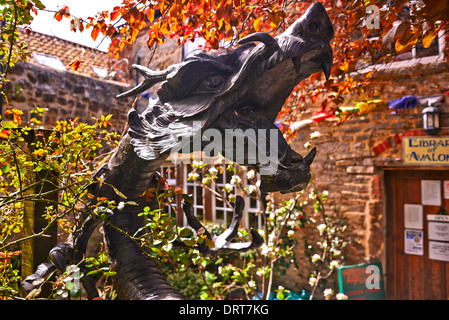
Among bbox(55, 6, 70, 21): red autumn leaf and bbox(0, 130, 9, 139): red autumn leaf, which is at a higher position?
bbox(55, 6, 70, 21): red autumn leaf

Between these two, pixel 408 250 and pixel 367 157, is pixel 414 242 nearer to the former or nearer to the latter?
pixel 408 250

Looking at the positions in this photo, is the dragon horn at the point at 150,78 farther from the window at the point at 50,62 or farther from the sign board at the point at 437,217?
the window at the point at 50,62

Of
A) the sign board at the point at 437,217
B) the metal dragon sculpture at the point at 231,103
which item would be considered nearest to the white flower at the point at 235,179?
the metal dragon sculpture at the point at 231,103

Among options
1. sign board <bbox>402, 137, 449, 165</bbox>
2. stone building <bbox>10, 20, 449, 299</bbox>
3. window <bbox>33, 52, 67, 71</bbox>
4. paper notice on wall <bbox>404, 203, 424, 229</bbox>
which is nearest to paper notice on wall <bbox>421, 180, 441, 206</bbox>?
stone building <bbox>10, 20, 449, 299</bbox>

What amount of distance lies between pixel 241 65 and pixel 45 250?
1.07 m

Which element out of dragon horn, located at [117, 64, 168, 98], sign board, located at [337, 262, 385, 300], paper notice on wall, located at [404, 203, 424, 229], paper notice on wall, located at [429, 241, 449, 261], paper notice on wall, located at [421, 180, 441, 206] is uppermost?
dragon horn, located at [117, 64, 168, 98]

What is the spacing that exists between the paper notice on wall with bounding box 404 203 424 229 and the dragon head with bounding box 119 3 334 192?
13.1 ft

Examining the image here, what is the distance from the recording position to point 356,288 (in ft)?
11.5

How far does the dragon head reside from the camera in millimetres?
770

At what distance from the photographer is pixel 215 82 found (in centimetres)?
83

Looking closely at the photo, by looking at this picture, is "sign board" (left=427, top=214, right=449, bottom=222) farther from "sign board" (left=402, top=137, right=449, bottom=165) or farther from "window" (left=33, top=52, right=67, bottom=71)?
"window" (left=33, top=52, right=67, bottom=71)

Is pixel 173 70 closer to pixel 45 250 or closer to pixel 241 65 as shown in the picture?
pixel 241 65

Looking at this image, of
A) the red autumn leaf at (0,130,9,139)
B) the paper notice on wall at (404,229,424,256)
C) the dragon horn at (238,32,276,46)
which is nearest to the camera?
the dragon horn at (238,32,276,46)

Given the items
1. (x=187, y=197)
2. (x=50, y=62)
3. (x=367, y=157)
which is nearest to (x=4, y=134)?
(x=187, y=197)
